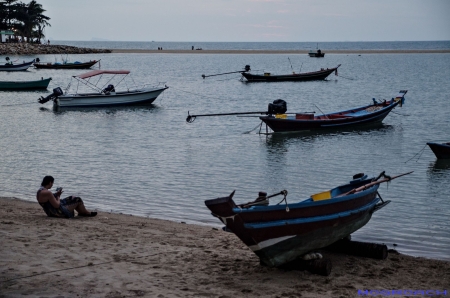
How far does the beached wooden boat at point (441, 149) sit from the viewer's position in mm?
18625

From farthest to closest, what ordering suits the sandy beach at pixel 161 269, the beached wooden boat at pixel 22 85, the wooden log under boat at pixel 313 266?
the beached wooden boat at pixel 22 85 → the wooden log under boat at pixel 313 266 → the sandy beach at pixel 161 269

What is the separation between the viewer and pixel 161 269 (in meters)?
8.26

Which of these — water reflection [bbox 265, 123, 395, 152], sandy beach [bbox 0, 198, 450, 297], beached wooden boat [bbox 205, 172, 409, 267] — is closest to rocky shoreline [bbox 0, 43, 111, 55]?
water reflection [bbox 265, 123, 395, 152]

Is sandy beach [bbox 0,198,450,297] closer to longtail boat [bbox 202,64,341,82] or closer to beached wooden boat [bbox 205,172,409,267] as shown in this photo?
beached wooden boat [bbox 205,172,409,267]

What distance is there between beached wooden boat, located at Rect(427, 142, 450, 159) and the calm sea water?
0.35m

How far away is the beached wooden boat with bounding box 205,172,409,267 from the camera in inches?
303

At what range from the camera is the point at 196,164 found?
62.8 ft

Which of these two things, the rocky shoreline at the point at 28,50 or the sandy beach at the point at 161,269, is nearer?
the sandy beach at the point at 161,269

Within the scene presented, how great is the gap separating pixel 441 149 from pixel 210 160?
725 cm

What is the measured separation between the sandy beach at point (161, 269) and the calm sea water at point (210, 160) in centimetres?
206

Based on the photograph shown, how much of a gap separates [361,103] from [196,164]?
24549 mm

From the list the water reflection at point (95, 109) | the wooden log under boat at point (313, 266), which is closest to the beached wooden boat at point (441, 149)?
the wooden log under boat at point (313, 266)

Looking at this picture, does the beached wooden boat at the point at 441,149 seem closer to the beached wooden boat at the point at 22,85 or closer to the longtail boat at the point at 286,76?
the beached wooden boat at the point at 22,85

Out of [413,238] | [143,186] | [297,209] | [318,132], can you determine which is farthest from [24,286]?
[318,132]
